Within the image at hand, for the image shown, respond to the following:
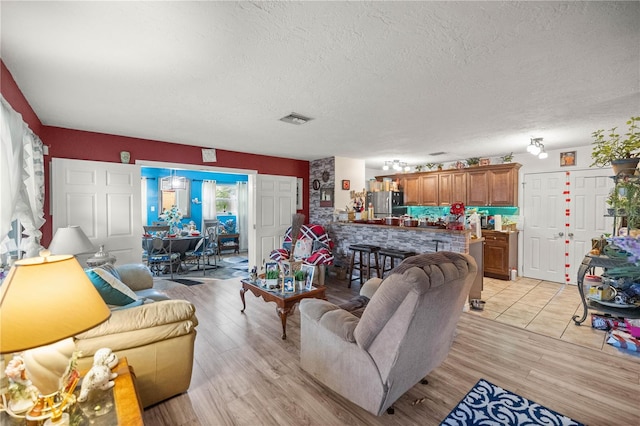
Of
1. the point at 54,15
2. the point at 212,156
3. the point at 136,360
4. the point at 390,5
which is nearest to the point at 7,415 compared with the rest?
the point at 136,360

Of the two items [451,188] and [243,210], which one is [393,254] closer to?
[451,188]

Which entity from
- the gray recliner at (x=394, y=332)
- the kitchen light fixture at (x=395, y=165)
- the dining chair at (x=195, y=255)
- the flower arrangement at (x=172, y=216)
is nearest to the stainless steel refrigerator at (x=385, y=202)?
the kitchen light fixture at (x=395, y=165)

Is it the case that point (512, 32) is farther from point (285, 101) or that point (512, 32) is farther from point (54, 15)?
point (54, 15)

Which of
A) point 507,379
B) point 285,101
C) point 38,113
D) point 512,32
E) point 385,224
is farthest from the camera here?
point 385,224

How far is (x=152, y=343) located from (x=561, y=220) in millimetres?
6342

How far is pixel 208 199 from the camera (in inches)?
332

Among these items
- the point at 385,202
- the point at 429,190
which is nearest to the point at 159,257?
the point at 385,202

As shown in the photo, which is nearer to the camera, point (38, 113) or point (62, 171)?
point (38, 113)

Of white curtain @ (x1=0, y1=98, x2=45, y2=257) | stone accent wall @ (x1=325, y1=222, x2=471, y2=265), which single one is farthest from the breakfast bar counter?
white curtain @ (x1=0, y1=98, x2=45, y2=257)

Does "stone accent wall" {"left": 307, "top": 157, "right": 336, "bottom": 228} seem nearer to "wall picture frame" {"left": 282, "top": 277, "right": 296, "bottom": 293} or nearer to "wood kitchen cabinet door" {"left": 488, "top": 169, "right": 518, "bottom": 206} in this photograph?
"wall picture frame" {"left": 282, "top": 277, "right": 296, "bottom": 293}

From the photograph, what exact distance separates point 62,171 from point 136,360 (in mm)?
3160

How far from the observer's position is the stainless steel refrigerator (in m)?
6.75

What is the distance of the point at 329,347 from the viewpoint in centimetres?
210

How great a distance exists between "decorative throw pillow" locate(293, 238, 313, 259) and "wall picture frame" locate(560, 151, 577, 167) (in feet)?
15.3
